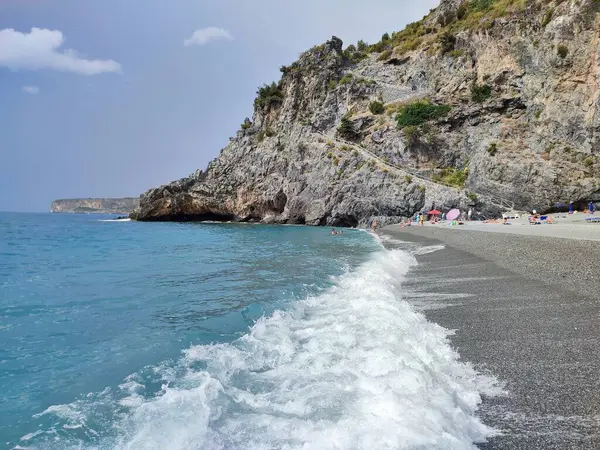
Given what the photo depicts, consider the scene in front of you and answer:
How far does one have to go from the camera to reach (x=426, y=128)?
55.1 m

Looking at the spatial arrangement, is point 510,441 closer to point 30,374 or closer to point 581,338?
point 581,338

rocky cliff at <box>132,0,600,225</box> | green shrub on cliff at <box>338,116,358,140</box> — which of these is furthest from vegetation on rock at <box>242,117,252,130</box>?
green shrub on cliff at <box>338,116,358,140</box>

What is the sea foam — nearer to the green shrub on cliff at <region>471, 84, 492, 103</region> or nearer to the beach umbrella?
the beach umbrella

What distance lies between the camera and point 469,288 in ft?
33.1

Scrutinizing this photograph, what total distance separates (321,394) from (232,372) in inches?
62.2

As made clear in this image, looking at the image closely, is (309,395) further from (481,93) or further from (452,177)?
(481,93)

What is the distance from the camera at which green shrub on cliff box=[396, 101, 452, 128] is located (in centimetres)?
5584

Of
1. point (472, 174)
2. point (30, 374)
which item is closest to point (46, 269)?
point (30, 374)

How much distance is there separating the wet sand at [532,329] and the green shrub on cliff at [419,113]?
4615cm

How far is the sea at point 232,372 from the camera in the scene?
378 cm

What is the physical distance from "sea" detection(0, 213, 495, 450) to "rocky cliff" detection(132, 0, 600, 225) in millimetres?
40481

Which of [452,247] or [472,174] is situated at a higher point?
[472,174]

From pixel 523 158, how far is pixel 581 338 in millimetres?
45226

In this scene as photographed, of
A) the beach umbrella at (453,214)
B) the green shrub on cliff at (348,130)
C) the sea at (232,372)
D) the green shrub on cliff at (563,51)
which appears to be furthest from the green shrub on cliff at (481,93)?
the sea at (232,372)
